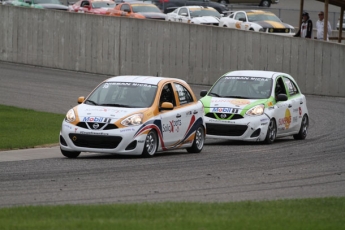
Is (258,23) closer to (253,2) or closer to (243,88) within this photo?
(253,2)

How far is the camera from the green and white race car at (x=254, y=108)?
790 inches

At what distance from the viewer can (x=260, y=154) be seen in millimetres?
18062

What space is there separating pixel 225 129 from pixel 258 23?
22.7 m

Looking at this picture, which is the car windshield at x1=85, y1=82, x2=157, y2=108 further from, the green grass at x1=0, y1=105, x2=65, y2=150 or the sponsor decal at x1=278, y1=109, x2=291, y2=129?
the sponsor decal at x1=278, y1=109, x2=291, y2=129

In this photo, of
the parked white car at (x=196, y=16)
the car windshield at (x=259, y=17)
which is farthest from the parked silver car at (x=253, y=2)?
the car windshield at (x=259, y=17)

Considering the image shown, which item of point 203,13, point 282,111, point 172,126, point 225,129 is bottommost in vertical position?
point 225,129

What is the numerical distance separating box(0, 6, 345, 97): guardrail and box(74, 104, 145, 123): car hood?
1768 centimetres

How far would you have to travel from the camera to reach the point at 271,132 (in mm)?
20625

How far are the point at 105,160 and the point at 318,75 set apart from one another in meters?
18.4

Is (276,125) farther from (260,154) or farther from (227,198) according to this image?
(227,198)

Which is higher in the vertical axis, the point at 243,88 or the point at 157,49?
the point at 243,88

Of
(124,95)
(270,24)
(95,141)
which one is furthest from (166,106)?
(270,24)

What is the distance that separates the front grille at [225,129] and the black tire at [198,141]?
56.3 inches

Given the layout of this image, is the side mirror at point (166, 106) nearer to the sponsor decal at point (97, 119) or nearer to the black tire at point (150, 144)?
the black tire at point (150, 144)
